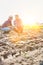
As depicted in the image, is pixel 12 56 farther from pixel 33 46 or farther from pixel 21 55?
pixel 33 46

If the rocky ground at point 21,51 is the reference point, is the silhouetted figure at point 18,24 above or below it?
above

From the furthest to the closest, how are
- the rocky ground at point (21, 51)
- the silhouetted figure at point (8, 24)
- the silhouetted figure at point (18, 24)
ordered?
the silhouetted figure at point (8, 24), the silhouetted figure at point (18, 24), the rocky ground at point (21, 51)

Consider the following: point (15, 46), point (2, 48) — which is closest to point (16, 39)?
point (15, 46)

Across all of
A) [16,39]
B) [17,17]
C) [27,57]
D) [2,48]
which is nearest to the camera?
[27,57]

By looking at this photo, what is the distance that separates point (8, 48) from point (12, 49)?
211 millimetres

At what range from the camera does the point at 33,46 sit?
39.8 feet

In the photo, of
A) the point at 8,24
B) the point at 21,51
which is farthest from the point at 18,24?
the point at 21,51

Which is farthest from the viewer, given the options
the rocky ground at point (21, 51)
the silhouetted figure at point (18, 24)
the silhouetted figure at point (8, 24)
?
the silhouetted figure at point (8, 24)

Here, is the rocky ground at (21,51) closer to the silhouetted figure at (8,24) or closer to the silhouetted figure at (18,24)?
the silhouetted figure at (18,24)

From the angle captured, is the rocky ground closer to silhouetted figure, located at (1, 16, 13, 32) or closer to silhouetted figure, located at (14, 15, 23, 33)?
silhouetted figure, located at (14, 15, 23, 33)

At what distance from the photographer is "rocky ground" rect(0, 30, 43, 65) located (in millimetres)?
9867

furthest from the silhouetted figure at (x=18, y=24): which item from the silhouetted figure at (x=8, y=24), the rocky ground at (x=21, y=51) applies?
the rocky ground at (x=21, y=51)

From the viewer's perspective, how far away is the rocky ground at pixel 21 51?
388 inches

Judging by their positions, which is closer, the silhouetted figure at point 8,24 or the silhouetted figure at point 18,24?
the silhouetted figure at point 18,24
